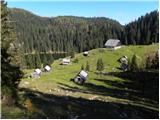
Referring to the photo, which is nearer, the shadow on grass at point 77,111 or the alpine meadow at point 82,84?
the alpine meadow at point 82,84

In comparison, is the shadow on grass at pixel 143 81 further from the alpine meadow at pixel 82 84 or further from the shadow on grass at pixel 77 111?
the shadow on grass at pixel 77 111

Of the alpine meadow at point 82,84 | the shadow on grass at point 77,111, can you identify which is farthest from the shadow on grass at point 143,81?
the shadow on grass at point 77,111

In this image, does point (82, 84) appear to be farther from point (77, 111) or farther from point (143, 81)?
point (77, 111)

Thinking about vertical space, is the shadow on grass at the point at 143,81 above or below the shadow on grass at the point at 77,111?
below

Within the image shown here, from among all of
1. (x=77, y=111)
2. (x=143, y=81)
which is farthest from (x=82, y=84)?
(x=77, y=111)

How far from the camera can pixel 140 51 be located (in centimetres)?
16062

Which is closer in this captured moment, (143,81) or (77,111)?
(77,111)

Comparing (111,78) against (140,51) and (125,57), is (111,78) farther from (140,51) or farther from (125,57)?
(140,51)

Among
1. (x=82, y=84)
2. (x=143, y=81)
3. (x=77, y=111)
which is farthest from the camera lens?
(x=143, y=81)

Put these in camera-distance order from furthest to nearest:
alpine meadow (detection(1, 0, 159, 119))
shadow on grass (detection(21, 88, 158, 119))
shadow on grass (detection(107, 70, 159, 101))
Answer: shadow on grass (detection(107, 70, 159, 101)) → shadow on grass (detection(21, 88, 158, 119)) → alpine meadow (detection(1, 0, 159, 119))

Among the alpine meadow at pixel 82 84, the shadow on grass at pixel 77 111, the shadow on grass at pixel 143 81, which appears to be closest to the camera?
the alpine meadow at pixel 82 84

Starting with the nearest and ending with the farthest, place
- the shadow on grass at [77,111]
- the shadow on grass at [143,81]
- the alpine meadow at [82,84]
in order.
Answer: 1. the alpine meadow at [82,84]
2. the shadow on grass at [77,111]
3. the shadow on grass at [143,81]

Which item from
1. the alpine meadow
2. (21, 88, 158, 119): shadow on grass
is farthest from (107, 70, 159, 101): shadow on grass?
(21, 88, 158, 119): shadow on grass

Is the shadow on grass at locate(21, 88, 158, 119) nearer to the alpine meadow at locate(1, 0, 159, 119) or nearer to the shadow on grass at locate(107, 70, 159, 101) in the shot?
the alpine meadow at locate(1, 0, 159, 119)
